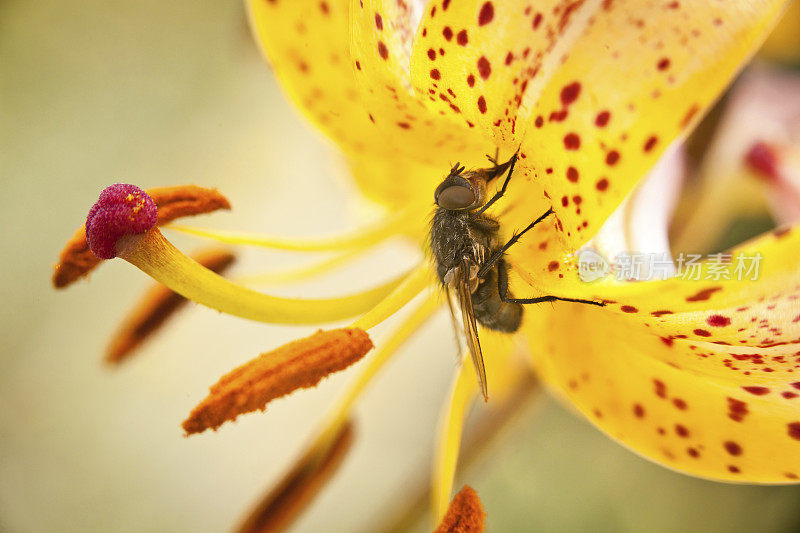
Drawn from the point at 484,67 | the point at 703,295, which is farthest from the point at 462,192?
the point at 703,295

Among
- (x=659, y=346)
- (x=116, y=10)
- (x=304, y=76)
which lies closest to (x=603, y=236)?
(x=659, y=346)

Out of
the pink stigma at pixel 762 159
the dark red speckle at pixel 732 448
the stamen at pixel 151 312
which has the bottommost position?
the stamen at pixel 151 312

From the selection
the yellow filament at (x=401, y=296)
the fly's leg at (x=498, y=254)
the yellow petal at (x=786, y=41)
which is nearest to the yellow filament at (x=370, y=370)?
the yellow filament at (x=401, y=296)

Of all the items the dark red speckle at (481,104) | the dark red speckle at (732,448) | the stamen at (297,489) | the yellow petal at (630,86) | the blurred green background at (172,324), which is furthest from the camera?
the blurred green background at (172,324)

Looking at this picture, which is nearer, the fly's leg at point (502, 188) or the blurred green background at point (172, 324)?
the fly's leg at point (502, 188)

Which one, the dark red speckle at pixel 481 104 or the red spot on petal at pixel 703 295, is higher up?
the dark red speckle at pixel 481 104

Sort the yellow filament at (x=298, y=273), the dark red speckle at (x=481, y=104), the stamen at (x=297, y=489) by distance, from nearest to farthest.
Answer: the dark red speckle at (x=481, y=104) → the stamen at (x=297, y=489) → the yellow filament at (x=298, y=273)

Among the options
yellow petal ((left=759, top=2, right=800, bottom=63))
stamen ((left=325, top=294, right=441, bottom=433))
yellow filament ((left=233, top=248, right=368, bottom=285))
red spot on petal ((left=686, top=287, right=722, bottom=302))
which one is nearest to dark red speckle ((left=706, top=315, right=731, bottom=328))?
red spot on petal ((left=686, top=287, right=722, bottom=302))

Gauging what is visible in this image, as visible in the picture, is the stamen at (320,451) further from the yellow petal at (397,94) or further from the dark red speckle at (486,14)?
the dark red speckle at (486,14)
